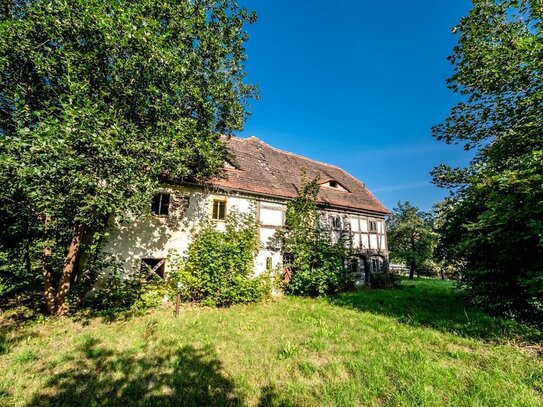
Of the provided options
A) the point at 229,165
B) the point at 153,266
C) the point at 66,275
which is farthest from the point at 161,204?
the point at 229,165

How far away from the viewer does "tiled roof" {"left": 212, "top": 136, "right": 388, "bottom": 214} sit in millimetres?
12711

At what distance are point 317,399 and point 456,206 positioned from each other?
10.3m

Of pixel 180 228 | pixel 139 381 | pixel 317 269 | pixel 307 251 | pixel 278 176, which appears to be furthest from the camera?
pixel 278 176

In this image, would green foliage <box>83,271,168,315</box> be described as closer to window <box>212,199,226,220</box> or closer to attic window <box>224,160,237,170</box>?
window <box>212,199,226,220</box>

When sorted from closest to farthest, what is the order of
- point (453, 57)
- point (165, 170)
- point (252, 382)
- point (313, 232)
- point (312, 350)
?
point (252, 382)
point (312, 350)
point (165, 170)
point (453, 57)
point (313, 232)

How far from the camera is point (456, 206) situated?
10.4 metres

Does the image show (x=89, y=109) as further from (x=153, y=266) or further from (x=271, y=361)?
(x=271, y=361)

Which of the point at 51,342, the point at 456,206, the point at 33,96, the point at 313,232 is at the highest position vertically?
the point at 33,96

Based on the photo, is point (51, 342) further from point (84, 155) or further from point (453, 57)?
point (453, 57)

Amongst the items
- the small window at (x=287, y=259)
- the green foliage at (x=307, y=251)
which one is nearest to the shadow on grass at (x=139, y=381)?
the green foliage at (x=307, y=251)

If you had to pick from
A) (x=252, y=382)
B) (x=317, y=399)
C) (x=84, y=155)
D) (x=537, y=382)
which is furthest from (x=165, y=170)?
(x=537, y=382)

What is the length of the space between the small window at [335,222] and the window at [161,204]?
970cm

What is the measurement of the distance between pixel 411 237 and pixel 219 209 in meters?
22.3

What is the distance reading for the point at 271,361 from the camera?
4.88 m
